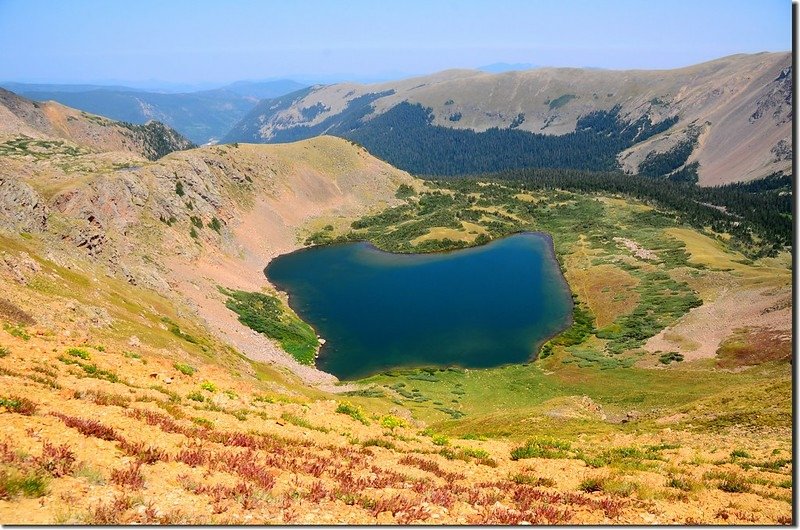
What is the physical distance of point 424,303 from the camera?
94.4 m

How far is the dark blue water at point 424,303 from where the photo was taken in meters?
74.1

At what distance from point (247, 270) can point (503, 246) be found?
71057 millimetres

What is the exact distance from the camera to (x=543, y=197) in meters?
194

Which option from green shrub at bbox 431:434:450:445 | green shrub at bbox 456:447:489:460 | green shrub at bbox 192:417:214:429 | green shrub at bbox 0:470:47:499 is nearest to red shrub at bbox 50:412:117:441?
green shrub at bbox 0:470:47:499

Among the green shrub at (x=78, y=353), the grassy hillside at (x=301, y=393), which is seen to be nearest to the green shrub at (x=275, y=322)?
the grassy hillside at (x=301, y=393)

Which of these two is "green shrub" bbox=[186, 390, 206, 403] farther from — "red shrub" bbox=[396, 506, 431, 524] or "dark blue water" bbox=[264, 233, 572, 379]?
"dark blue water" bbox=[264, 233, 572, 379]

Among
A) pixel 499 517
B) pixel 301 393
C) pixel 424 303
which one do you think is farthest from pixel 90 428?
pixel 424 303

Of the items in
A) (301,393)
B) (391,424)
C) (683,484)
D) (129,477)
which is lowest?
(301,393)

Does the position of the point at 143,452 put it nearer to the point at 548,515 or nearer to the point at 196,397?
the point at 196,397

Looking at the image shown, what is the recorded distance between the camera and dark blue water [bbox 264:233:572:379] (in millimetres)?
74062

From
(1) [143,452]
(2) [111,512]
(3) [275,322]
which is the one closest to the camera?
(2) [111,512]

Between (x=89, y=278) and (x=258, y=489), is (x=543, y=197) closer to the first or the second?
(x=89, y=278)

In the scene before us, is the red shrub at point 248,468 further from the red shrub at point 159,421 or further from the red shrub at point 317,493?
the red shrub at point 159,421

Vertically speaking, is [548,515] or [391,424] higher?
[548,515]
